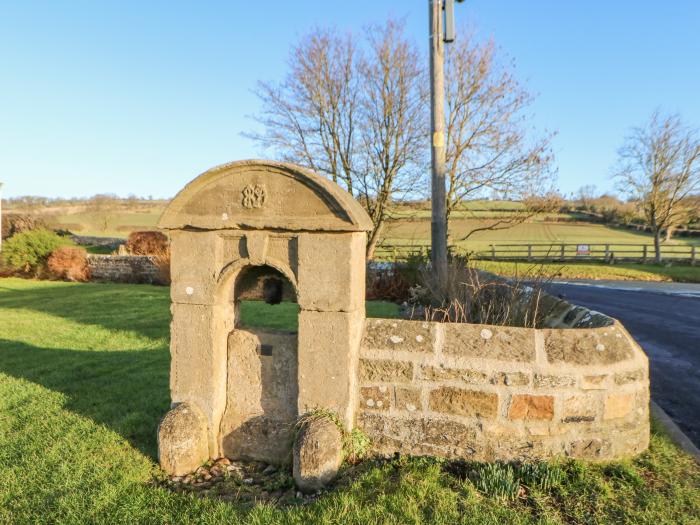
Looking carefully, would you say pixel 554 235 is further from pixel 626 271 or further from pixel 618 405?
pixel 618 405

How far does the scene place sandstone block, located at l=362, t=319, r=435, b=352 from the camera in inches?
128

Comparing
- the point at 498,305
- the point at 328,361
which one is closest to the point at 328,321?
the point at 328,361

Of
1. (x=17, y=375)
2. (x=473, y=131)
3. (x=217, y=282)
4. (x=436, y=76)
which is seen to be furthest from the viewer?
(x=473, y=131)

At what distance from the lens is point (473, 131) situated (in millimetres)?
14672

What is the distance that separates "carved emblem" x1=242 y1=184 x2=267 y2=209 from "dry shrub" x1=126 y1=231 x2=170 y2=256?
17.8 m

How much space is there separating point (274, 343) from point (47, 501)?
65.6 inches

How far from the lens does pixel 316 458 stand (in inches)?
115

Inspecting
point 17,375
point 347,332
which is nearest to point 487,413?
point 347,332

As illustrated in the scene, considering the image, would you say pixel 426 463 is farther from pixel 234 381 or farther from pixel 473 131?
pixel 473 131

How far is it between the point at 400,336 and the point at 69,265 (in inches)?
727

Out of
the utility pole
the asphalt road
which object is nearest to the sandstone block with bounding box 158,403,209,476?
the asphalt road

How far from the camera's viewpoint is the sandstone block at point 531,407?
120 inches

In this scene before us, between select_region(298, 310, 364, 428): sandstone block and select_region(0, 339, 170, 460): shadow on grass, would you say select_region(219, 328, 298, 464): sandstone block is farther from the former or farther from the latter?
select_region(0, 339, 170, 460): shadow on grass

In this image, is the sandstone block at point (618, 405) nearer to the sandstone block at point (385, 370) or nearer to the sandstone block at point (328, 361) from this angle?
the sandstone block at point (385, 370)
